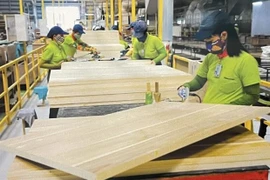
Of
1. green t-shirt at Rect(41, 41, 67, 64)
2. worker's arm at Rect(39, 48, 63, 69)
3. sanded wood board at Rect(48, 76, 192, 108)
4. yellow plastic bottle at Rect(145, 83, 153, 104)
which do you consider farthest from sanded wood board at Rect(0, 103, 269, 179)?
green t-shirt at Rect(41, 41, 67, 64)

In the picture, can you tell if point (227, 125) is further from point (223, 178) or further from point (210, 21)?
point (210, 21)

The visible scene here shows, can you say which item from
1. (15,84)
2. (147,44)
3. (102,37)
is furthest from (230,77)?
(102,37)

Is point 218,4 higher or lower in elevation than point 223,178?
higher

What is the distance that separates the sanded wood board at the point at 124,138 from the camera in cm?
115

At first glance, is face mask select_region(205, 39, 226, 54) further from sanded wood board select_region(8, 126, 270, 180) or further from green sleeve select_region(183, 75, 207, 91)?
sanded wood board select_region(8, 126, 270, 180)

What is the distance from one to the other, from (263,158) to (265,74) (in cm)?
271

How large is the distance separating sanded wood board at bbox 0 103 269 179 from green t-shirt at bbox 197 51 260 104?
474 millimetres

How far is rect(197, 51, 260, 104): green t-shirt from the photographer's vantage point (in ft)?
7.16

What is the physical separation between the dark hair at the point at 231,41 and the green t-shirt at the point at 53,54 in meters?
3.32

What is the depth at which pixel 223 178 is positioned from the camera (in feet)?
4.59

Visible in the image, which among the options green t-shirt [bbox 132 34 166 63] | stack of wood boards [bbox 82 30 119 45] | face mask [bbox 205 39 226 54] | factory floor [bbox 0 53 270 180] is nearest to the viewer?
face mask [bbox 205 39 226 54]

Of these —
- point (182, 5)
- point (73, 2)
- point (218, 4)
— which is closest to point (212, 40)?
point (218, 4)

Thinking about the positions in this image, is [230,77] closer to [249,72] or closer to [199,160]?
[249,72]

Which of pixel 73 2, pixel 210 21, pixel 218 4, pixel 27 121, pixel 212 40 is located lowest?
pixel 27 121
